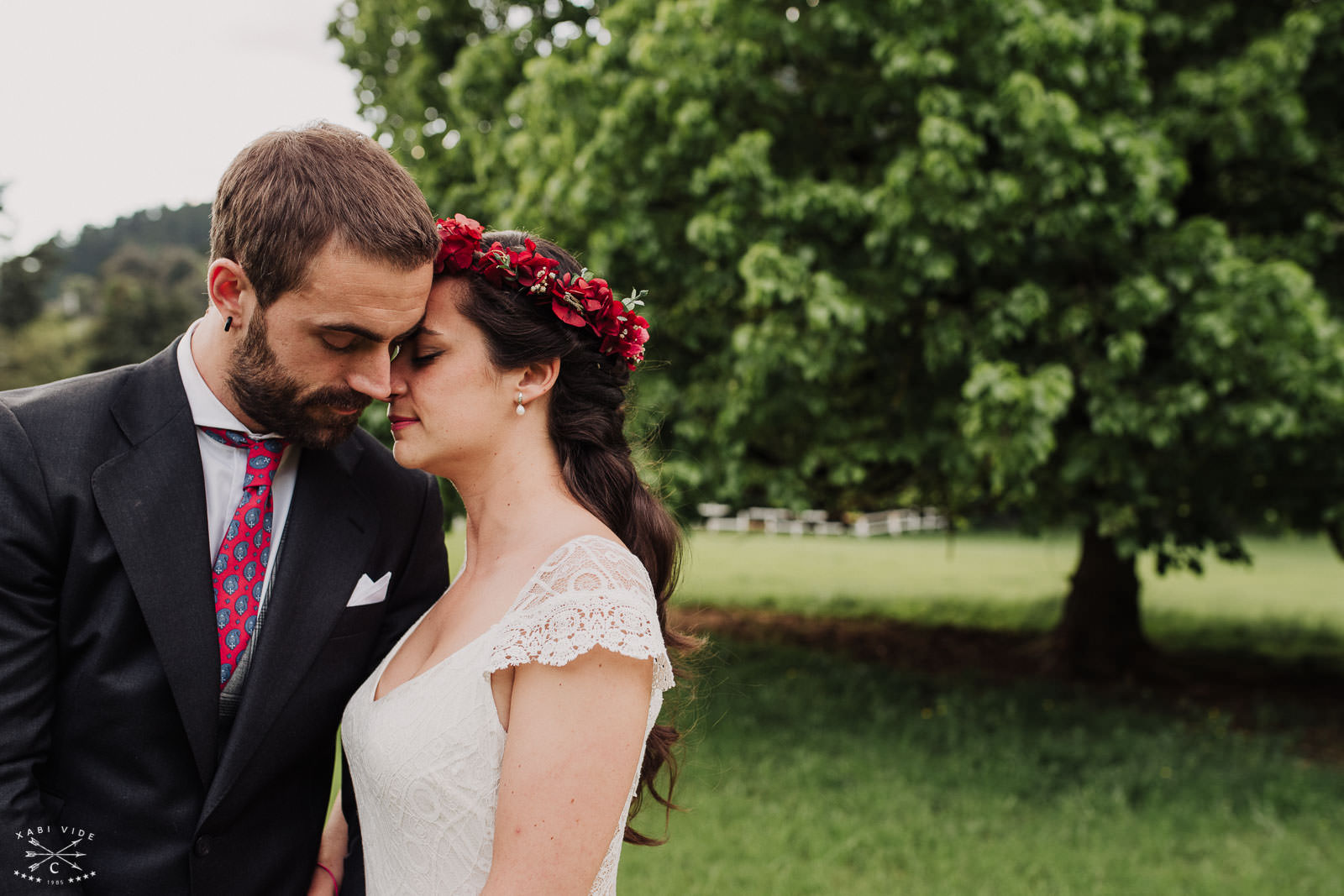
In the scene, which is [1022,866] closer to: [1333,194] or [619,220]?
[619,220]

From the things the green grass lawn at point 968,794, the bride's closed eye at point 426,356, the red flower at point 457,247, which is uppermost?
the red flower at point 457,247

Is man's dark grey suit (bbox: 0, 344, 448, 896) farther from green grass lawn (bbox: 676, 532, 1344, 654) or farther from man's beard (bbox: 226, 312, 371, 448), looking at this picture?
green grass lawn (bbox: 676, 532, 1344, 654)

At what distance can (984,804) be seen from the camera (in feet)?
20.9

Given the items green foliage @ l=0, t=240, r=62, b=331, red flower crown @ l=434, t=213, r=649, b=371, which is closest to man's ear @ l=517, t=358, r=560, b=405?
red flower crown @ l=434, t=213, r=649, b=371

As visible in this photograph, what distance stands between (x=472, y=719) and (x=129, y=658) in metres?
0.75

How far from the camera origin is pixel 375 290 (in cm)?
215

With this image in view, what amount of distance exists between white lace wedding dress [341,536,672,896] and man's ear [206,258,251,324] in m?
0.89

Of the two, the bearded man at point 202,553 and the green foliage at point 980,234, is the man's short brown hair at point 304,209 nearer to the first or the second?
the bearded man at point 202,553

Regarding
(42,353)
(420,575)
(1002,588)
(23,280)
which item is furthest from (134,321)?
(420,575)

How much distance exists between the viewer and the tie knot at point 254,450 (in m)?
2.33

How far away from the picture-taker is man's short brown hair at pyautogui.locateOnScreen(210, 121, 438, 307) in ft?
6.85

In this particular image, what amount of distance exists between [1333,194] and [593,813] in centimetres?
820

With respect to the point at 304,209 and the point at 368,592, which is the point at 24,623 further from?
the point at 304,209

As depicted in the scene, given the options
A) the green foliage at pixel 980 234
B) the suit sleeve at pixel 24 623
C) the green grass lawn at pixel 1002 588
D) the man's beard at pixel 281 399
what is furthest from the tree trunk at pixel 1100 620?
the suit sleeve at pixel 24 623
